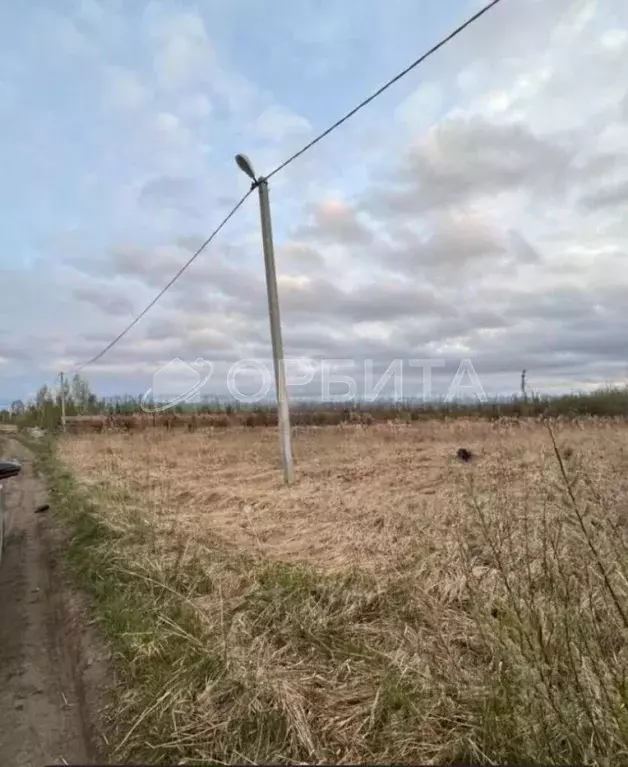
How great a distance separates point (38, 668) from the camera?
3.41m

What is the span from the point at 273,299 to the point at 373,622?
621cm

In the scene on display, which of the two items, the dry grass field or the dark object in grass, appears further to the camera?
the dark object in grass

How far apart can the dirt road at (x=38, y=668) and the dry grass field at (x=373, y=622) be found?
235 mm

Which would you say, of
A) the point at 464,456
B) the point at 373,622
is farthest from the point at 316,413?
the point at 373,622

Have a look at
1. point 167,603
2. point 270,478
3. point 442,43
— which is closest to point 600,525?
point 167,603

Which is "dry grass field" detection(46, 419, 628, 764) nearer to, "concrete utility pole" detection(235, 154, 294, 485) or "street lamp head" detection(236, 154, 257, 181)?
"concrete utility pole" detection(235, 154, 294, 485)

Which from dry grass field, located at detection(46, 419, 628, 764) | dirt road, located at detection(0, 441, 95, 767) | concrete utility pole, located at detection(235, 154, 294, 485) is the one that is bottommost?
dirt road, located at detection(0, 441, 95, 767)

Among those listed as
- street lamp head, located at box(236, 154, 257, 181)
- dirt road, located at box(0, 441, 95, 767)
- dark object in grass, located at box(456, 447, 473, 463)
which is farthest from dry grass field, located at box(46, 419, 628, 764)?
street lamp head, located at box(236, 154, 257, 181)

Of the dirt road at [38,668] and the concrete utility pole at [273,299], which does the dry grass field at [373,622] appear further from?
the concrete utility pole at [273,299]

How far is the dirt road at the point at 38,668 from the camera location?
2617mm

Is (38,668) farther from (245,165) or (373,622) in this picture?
(245,165)

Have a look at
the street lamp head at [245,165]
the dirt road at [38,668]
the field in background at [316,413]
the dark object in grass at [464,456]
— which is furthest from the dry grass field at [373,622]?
the field in background at [316,413]

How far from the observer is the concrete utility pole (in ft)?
29.1

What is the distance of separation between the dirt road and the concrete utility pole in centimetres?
375
